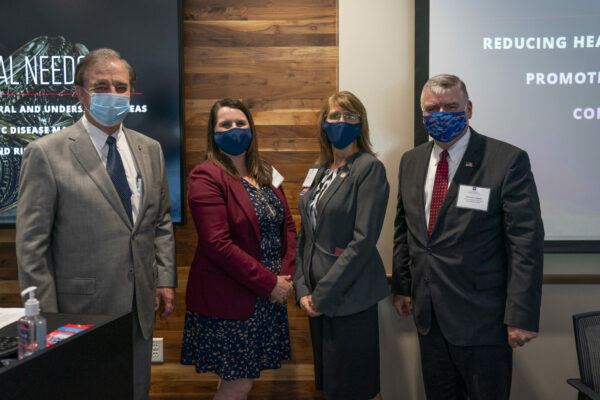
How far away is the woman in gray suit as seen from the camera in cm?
184

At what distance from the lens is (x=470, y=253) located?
5.70 ft

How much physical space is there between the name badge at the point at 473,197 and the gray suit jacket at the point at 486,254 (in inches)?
0.7

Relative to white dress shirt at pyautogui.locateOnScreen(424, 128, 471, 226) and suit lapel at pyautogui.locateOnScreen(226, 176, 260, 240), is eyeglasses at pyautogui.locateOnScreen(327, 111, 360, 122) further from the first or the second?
suit lapel at pyautogui.locateOnScreen(226, 176, 260, 240)

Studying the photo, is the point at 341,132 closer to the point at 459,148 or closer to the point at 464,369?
the point at 459,148

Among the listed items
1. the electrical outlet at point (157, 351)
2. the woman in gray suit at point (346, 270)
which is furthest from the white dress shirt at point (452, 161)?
the electrical outlet at point (157, 351)

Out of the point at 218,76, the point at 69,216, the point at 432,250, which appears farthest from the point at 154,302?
the point at 218,76

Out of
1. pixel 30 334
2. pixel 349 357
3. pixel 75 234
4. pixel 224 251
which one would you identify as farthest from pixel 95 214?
pixel 349 357

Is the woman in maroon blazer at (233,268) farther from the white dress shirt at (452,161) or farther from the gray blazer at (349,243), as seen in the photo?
the white dress shirt at (452,161)

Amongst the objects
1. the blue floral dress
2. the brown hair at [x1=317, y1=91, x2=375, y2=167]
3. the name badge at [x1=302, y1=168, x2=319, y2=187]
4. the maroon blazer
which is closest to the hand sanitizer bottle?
the maroon blazer

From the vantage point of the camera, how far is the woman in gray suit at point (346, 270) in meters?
1.84

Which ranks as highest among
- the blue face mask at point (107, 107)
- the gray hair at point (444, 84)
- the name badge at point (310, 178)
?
the gray hair at point (444, 84)

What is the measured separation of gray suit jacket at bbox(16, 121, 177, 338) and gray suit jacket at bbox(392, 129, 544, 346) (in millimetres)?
1199

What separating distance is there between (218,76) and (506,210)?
67.9 inches

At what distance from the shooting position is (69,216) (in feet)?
5.38
